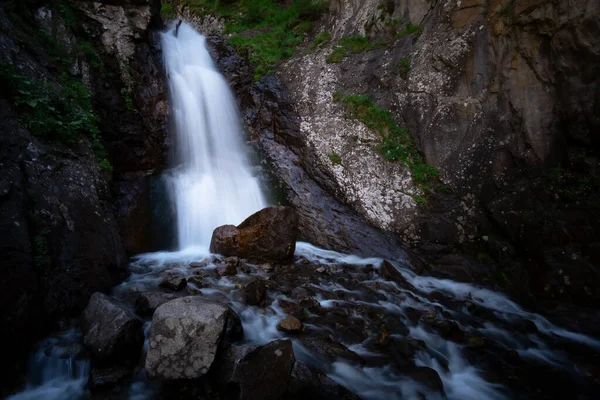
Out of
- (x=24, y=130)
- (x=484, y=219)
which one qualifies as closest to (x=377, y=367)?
(x=484, y=219)

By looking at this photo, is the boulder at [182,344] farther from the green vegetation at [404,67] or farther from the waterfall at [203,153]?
the green vegetation at [404,67]

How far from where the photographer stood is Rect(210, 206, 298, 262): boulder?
6.11 m

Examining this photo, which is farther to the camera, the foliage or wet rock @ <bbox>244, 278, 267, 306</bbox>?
the foliage

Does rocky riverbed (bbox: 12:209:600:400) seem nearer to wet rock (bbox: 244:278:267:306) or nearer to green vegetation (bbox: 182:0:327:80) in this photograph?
wet rock (bbox: 244:278:267:306)

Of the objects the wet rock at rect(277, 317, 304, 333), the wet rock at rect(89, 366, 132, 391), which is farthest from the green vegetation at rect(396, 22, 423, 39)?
the wet rock at rect(89, 366, 132, 391)

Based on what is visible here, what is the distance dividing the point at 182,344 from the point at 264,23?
16.4 meters

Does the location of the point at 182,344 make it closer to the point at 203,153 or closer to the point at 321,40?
A: the point at 203,153

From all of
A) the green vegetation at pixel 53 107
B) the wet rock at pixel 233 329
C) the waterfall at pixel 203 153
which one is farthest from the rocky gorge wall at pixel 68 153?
the wet rock at pixel 233 329

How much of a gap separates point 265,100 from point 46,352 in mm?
8989

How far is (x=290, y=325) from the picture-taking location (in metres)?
3.89

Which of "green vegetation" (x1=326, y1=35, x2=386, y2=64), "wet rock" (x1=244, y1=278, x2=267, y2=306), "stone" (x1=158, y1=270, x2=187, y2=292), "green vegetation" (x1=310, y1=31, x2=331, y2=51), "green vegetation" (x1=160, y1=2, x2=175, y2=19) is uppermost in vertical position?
"green vegetation" (x1=160, y1=2, x2=175, y2=19)

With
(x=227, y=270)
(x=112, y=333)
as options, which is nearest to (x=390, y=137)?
(x=227, y=270)

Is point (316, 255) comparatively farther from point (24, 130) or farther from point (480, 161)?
point (24, 130)

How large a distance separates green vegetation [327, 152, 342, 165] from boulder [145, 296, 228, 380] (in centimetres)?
612
